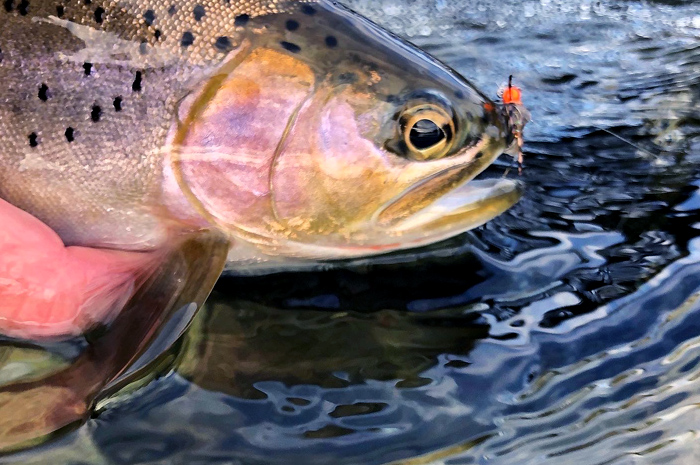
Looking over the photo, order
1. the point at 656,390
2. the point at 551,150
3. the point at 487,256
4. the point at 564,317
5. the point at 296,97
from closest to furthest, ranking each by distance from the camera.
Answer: the point at 656,390, the point at 296,97, the point at 564,317, the point at 487,256, the point at 551,150

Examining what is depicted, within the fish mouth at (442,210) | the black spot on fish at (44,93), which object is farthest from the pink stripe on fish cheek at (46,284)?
the fish mouth at (442,210)

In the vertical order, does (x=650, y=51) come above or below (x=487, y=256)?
above

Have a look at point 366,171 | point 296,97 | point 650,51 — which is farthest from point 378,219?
point 650,51

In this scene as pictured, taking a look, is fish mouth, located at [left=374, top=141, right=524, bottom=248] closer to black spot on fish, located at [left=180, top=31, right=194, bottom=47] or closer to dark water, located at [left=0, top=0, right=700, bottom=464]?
dark water, located at [left=0, top=0, right=700, bottom=464]

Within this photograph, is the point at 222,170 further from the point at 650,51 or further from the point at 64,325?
the point at 650,51

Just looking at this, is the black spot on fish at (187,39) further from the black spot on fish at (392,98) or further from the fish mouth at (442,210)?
the fish mouth at (442,210)

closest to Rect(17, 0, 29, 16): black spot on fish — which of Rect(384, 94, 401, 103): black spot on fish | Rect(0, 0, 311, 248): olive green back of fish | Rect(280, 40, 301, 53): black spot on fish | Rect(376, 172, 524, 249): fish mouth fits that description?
Rect(0, 0, 311, 248): olive green back of fish

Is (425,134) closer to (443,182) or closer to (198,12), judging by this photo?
(443,182)

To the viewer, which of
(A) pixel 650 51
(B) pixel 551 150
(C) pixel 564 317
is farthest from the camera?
(A) pixel 650 51
